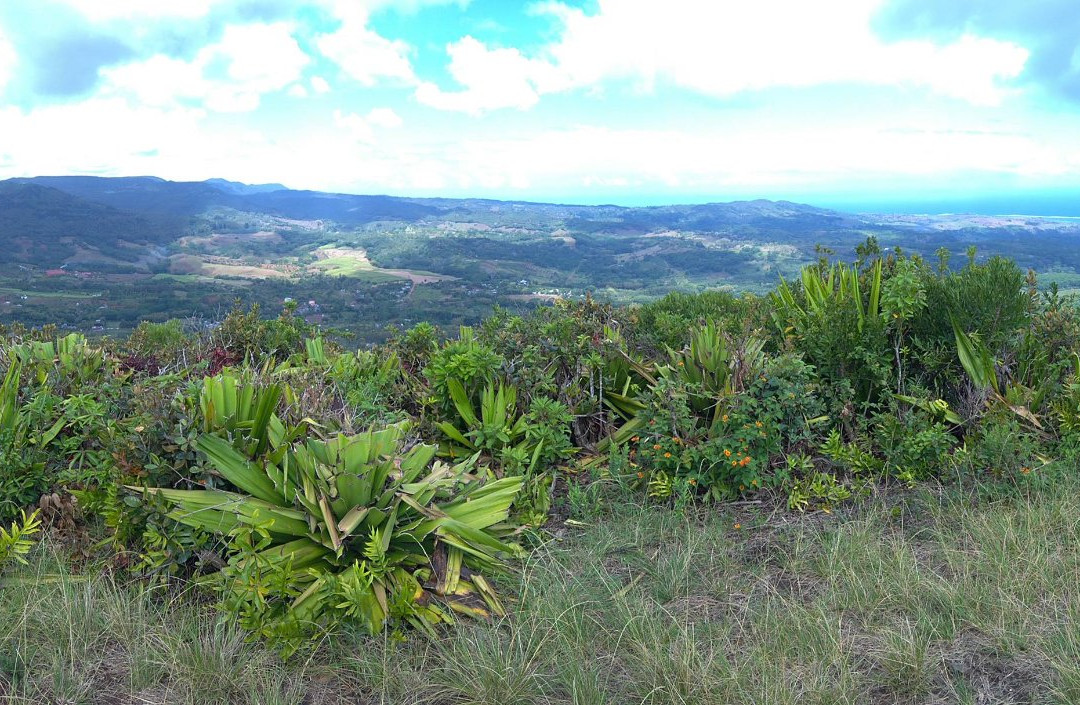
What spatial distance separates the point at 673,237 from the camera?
81.3 m

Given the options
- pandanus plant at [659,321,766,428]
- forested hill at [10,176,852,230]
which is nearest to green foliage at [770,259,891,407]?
pandanus plant at [659,321,766,428]

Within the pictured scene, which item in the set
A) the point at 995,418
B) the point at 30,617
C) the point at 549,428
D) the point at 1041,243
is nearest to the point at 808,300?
the point at 995,418

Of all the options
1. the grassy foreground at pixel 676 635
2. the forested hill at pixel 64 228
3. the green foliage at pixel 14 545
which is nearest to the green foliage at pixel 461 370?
the grassy foreground at pixel 676 635

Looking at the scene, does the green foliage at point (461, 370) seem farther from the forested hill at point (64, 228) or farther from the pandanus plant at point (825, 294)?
the forested hill at point (64, 228)

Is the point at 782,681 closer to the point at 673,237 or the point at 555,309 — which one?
the point at 555,309

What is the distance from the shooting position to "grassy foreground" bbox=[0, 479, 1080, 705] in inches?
87.1

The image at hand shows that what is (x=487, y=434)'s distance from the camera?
13.0 feet

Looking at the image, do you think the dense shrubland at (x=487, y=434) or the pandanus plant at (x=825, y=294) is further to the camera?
the pandanus plant at (x=825, y=294)

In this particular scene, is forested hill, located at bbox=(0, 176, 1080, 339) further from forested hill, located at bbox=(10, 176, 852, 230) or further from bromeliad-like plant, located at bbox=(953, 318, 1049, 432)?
bromeliad-like plant, located at bbox=(953, 318, 1049, 432)

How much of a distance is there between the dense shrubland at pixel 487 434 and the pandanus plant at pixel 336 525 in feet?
0.04

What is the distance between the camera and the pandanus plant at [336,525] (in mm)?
2629

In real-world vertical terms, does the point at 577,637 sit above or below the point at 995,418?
below

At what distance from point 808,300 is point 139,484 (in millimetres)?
4289

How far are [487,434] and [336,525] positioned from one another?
1222 mm
